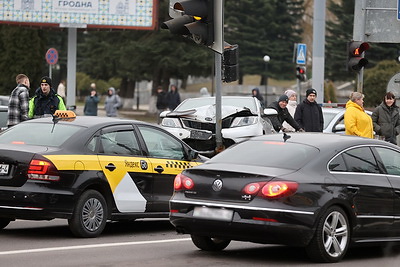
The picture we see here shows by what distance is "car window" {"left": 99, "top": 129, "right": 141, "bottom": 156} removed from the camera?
1221 cm

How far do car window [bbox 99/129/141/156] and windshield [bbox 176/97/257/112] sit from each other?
8.38 m

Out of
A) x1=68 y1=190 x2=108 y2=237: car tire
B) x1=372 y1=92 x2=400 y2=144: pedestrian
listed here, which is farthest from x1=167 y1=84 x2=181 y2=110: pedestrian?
x1=68 y1=190 x2=108 y2=237: car tire

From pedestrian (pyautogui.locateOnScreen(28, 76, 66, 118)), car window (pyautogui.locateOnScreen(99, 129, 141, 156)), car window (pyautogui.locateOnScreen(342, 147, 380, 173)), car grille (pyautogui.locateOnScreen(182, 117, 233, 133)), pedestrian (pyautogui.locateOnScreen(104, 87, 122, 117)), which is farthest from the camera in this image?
pedestrian (pyautogui.locateOnScreen(104, 87, 122, 117))

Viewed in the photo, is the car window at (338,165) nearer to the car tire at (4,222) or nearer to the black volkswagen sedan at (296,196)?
the black volkswagen sedan at (296,196)

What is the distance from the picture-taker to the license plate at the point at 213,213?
32.3 ft

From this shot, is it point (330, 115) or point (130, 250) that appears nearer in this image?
point (130, 250)

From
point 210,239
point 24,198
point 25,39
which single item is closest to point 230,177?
point 210,239

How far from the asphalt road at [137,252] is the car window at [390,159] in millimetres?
935

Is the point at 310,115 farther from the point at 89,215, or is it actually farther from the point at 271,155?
the point at 271,155

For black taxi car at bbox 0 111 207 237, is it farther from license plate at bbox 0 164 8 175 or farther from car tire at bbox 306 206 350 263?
car tire at bbox 306 206 350 263

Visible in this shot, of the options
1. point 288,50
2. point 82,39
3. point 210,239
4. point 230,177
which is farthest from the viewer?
point 82,39

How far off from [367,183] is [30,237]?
4.08 meters

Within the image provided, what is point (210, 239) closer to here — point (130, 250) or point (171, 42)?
point (130, 250)

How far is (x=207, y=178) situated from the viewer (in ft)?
33.2
